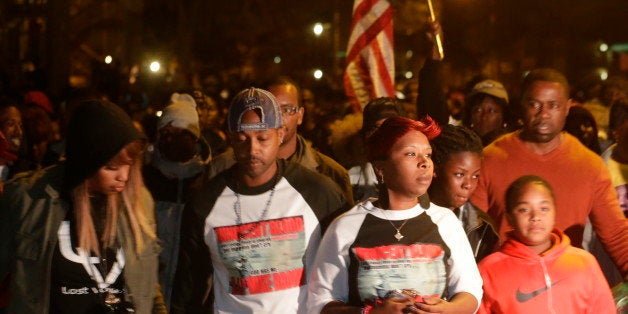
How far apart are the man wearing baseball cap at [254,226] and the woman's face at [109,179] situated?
1.77 ft

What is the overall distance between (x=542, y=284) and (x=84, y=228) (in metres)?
2.54

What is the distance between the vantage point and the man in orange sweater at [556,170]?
663cm

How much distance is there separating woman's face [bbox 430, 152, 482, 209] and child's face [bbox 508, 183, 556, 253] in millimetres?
360

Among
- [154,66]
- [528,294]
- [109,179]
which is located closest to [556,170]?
[528,294]

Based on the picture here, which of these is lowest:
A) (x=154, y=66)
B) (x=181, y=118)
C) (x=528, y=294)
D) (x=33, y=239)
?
(x=528, y=294)

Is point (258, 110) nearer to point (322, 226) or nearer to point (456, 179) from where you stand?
point (322, 226)

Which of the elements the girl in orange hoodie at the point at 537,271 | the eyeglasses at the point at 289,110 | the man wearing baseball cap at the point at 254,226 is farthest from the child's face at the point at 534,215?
the eyeglasses at the point at 289,110

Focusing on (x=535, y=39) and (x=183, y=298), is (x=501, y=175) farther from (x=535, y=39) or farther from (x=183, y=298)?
(x=535, y=39)

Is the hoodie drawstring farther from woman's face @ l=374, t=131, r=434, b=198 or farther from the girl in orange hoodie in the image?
woman's face @ l=374, t=131, r=434, b=198

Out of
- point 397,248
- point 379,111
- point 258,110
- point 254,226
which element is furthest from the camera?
point 379,111

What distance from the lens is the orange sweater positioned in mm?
6598

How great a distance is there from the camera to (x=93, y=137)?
5.28m

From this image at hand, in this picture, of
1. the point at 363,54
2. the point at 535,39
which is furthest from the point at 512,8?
the point at 363,54

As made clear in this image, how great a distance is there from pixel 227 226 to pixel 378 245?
94 centimetres
